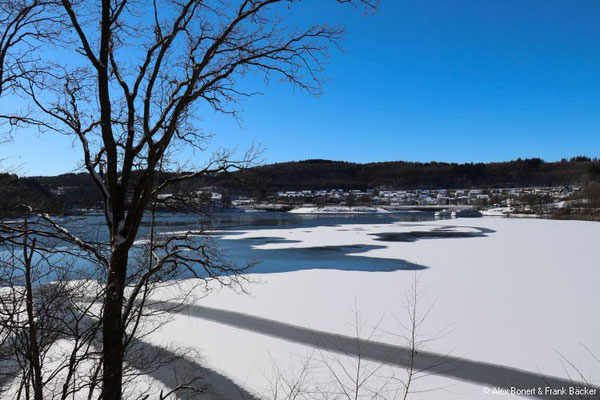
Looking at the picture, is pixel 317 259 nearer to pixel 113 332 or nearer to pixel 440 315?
pixel 440 315

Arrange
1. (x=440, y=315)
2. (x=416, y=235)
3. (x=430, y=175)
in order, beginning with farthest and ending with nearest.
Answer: (x=430, y=175), (x=416, y=235), (x=440, y=315)

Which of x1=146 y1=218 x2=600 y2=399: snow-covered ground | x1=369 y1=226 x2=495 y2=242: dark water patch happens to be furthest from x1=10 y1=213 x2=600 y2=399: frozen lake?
x1=369 y1=226 x2=495 y2=242: dark water patch

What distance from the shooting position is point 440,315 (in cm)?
904

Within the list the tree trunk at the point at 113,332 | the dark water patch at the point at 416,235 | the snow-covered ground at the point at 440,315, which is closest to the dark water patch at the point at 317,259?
the snow-covered ground at the point at 440,315

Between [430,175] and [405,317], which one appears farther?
[430,175]

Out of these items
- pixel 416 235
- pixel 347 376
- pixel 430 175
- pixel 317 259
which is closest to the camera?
pixel 347 376

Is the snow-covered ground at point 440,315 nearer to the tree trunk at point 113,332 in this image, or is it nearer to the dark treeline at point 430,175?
the tree trunk at point 113,332

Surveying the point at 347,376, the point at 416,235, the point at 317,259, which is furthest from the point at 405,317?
the point at 416,235

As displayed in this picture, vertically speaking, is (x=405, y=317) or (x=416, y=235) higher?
(x=405, y=317)

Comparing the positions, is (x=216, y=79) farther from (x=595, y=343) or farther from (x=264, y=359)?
(x=595, y=343)

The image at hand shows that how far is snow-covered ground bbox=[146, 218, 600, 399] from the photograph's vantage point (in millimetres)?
6699

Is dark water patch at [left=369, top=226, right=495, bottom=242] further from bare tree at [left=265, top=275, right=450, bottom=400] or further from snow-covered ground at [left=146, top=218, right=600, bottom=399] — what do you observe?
bare tree at [left=265, top=275, right=450, bottom=400]

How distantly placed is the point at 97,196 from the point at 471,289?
10329 millimetres

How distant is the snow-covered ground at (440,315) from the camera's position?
6699mm
